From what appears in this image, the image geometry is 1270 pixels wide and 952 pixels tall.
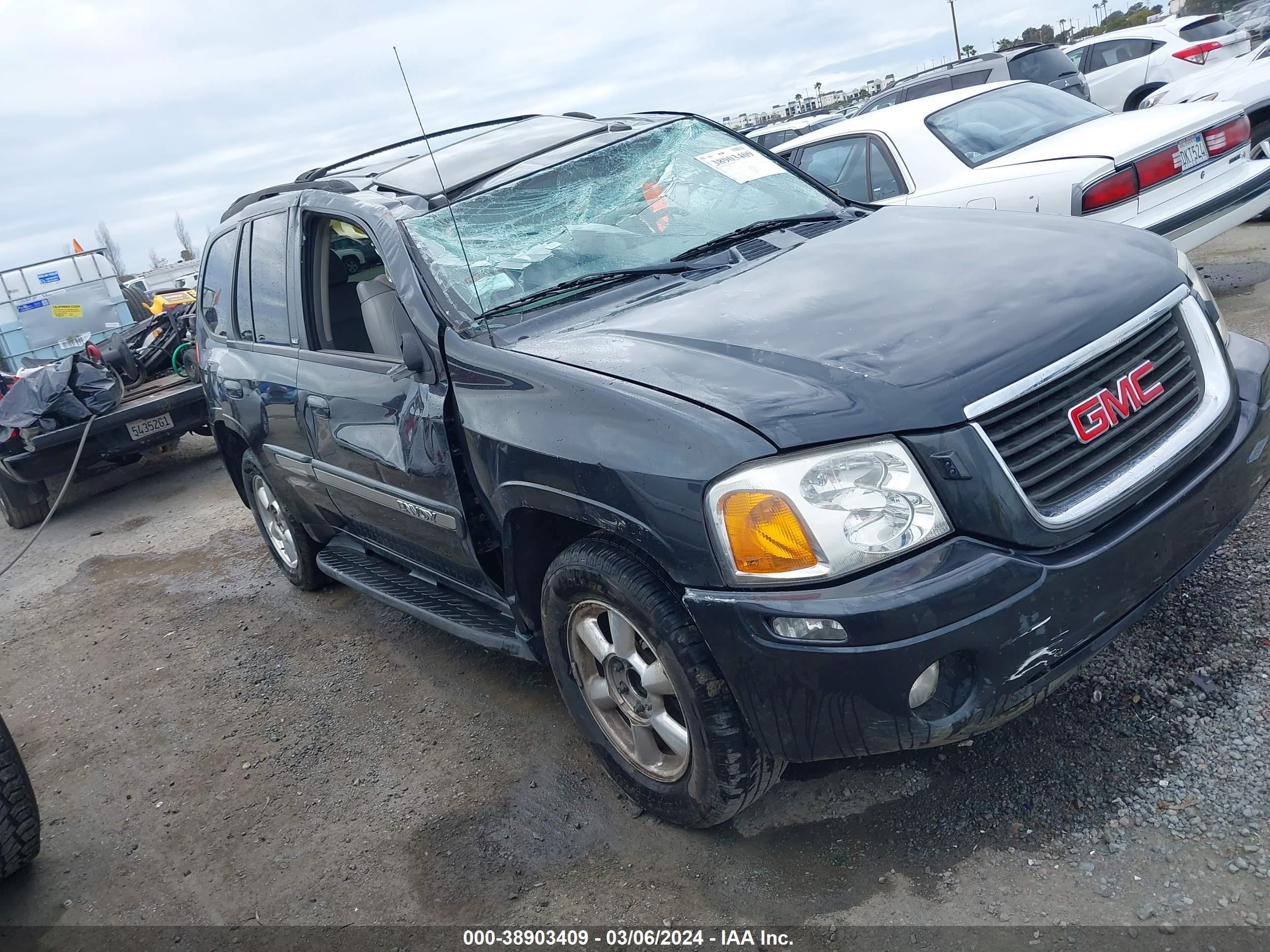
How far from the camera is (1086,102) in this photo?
6.42 meters

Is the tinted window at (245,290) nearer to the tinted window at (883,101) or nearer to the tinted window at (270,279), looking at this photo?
the tinted window at (270,279)

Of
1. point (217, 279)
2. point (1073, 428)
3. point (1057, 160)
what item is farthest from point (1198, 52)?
point (1073, 428)

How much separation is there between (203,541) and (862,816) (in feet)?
17.9

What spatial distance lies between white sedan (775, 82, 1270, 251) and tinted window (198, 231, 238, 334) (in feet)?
10.8

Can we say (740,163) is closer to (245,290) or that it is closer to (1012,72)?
(245,290)

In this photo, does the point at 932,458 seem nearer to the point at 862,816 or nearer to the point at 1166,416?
the point at 1166,416

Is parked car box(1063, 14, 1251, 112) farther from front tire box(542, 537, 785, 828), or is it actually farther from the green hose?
front tire box(542, 537, 785, 828)

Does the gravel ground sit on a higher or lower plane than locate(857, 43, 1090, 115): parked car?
lower

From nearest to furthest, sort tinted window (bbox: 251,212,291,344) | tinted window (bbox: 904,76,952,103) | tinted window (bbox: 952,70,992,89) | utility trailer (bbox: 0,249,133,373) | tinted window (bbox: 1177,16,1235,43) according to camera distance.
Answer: tinted window (bbox: 251,212,291,344)
tinted window (bbox: 952,70,992,89)
tinted window (bbox: 904,76,952,103)
tinted window (bbox: 1177,16,1235,43)
utility trailer (bbox: 0,249,133,373)

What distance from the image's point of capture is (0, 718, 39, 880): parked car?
10.0ft

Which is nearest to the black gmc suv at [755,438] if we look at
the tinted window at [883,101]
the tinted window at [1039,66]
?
the tinted window at [1039,66]

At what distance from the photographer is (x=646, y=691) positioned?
260 cm

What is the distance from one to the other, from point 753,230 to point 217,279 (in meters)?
2.92

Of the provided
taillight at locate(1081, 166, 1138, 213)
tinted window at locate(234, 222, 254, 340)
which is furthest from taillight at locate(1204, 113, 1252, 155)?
tinted window at locate(234, 222, 254, 340)
